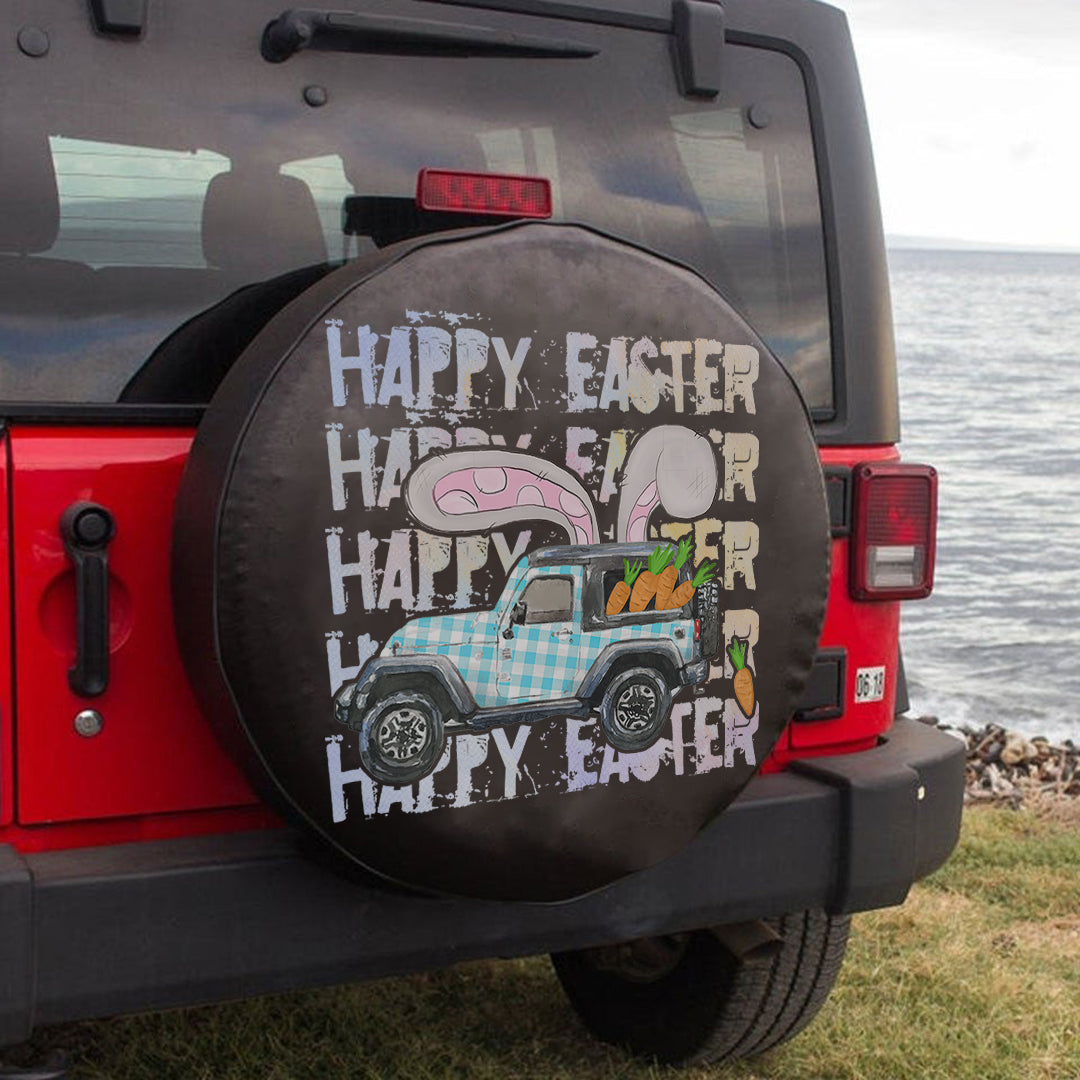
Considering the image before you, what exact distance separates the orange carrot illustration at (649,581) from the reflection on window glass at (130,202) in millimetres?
800

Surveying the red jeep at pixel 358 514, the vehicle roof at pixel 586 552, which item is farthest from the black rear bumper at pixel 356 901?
the vehicle roof at pixel 586 552

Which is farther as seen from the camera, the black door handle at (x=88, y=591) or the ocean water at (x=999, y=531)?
the ocean water at (x=999, y=531)

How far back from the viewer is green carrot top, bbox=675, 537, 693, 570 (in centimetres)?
256

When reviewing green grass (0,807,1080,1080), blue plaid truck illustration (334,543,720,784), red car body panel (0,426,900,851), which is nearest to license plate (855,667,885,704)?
blue plaid truck illustration (334,543,720,784)

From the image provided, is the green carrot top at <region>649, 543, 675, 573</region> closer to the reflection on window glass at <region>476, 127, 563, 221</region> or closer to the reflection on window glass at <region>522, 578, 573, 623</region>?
the reflection on window glass at <region>522, 578, 573, 623</region>

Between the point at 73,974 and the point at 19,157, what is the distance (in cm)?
114

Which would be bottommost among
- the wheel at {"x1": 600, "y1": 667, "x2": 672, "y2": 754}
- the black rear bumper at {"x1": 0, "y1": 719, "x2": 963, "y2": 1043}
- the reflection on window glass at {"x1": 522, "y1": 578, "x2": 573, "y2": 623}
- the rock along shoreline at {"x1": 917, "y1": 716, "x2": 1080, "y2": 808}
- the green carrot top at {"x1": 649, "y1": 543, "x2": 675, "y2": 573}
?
the rock along shoreline at {"x1": 917, "y1": 716, "x2": 1080, "y2": 808}

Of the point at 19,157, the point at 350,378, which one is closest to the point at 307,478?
the point at 350,378

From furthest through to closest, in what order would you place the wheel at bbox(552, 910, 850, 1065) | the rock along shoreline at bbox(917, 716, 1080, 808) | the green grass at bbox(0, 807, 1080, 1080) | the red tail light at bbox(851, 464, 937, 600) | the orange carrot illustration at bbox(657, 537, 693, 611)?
the rock along shoreline at bbox(917, 716, 1080, 808) → the green grass at bbox(0, 807, 1080, 1080) → the wheel at bbox(552, 910, 850, 1065) → the red tail light at bbox(851, 464, 937, 600) → the orange carrot illustration at bbox(657, 537, 693, 611)

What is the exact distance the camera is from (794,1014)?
354 centimetres

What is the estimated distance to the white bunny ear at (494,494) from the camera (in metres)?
2.37

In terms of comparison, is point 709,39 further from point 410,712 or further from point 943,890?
point 943,890

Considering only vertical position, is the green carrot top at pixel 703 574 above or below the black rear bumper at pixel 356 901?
above

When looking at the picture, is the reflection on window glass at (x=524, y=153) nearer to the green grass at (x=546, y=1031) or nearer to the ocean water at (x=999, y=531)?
the green grass at (x=546, y=1031)
